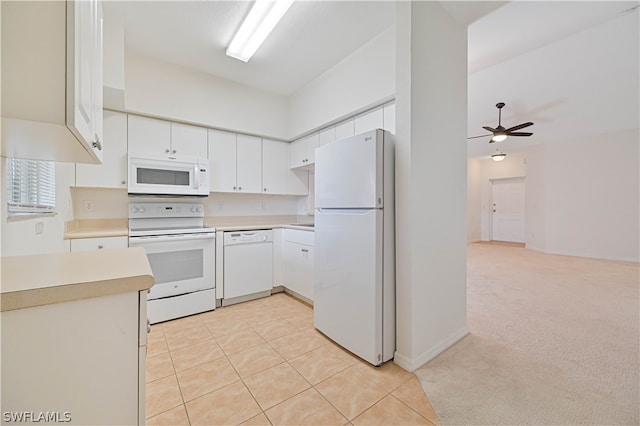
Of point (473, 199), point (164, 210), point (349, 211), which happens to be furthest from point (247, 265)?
point (473, 199)

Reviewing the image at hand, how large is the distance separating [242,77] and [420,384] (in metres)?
3.44

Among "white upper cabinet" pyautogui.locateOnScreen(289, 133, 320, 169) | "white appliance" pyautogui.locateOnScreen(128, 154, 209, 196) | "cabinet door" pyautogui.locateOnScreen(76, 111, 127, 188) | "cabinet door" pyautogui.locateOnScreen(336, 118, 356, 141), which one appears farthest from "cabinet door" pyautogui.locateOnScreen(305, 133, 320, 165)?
"cabinet door" pyautogui.locateOnScreen(76, 111, 127, 188)

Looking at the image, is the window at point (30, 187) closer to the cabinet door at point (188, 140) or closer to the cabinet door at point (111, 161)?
the cabinet door at point (111, 161)

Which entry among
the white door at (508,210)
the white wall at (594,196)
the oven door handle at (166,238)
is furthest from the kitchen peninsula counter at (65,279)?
the white door at (508,210)

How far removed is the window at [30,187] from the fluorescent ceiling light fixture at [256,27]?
1760 mm

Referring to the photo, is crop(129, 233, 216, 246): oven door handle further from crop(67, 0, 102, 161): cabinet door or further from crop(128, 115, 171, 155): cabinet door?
crop(67, 0, 102, 161): cabinet door

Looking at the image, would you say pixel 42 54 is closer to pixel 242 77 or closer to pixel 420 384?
pixel 420 384

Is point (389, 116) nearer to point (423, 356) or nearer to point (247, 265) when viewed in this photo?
point (423, 356)

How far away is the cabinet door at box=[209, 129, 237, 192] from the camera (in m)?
3.08

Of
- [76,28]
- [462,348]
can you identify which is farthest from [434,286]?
[76,28]

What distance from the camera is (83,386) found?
708 millimetres

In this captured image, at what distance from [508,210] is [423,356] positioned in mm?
7766

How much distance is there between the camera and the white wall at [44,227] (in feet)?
3.61

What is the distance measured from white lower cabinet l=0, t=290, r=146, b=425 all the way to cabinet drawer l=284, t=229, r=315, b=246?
2.01 meters
